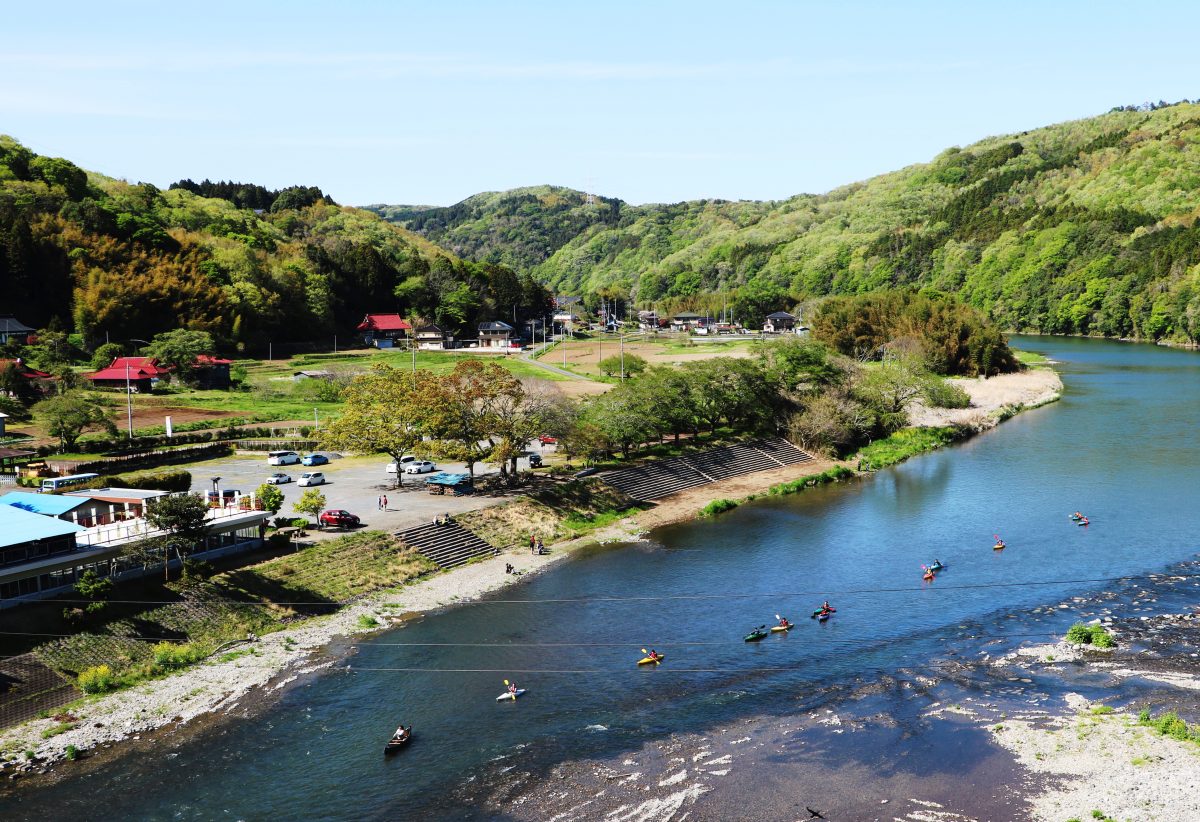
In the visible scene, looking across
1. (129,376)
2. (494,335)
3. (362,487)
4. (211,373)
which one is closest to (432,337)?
(494,335)

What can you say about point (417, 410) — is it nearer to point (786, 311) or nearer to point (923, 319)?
point (923, 319)

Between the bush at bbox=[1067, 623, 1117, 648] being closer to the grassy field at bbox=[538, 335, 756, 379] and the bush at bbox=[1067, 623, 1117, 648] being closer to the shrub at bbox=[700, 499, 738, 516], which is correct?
the shrub at bbox=[700, 499, 738, 516]

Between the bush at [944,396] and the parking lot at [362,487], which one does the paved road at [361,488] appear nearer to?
the parking lot at [362,487]

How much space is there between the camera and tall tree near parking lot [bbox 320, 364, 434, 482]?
59438 mm

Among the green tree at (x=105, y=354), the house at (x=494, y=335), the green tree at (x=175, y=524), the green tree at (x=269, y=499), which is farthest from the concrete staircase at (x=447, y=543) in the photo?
the house at (x=494, y=335)

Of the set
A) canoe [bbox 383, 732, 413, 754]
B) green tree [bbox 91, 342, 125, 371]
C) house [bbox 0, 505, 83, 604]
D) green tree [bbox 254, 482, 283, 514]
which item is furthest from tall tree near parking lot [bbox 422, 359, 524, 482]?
green tree [bbox 91, 342, 125, 371]

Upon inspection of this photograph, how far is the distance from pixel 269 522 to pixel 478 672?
54.3 ft

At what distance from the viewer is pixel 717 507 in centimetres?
6391

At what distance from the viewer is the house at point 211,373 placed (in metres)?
96.6

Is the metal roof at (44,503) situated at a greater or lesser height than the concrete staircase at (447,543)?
greater

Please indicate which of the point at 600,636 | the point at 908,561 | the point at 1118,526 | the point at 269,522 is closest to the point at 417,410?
the point at 269,522

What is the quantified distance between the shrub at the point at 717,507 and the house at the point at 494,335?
85.7 metres

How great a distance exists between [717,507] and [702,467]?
30.4 ft

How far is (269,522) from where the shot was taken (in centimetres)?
4906
